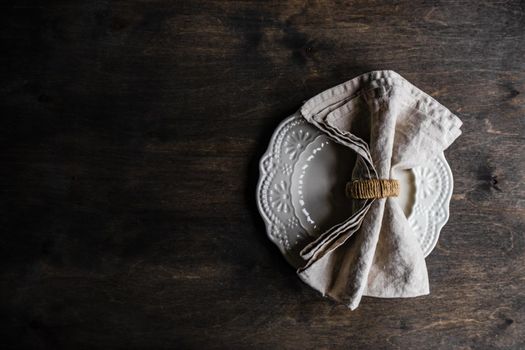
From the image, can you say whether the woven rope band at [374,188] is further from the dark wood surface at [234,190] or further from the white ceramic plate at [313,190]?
the dark wood surface at [234,190]

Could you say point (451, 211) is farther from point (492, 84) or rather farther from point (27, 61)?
point (27, 61)

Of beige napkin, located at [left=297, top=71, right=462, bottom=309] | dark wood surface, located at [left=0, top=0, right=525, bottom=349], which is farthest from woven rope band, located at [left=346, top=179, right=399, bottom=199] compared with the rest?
dark wood surface, located at [left=0, top=0, right=525, bottom=349]

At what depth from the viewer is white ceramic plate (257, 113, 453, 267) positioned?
683 mm

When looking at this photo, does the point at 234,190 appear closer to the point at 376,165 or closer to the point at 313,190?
the point at 313,190

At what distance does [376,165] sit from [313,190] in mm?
120

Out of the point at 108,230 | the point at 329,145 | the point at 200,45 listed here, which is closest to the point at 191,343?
the point at 108,230

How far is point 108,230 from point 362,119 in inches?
20.2


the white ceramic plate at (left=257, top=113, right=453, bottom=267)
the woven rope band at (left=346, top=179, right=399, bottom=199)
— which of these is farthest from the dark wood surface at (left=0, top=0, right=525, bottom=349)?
the woven rope band at (left=346, top=179, right=399, bottom=199)

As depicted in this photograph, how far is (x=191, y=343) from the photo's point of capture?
0.71 metres

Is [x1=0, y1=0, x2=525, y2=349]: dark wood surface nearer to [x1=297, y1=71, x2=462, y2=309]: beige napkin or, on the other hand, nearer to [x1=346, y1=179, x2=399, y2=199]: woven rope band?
[x1=297, y1=71, x2=462, y2=309]: beige napkin

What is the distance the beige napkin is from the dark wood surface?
58mm

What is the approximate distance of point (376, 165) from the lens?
2.08ft

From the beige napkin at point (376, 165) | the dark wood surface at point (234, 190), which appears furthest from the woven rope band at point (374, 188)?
the dark wood surface at point (234, 190)

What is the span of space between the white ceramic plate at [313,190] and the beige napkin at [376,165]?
1.5 inches
